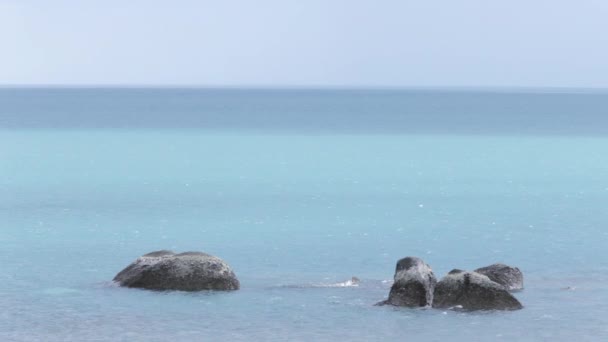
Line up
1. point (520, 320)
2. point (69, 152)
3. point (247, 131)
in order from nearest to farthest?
1. point (520, 320)
2. point (69, 152)
3. point (247, 131)

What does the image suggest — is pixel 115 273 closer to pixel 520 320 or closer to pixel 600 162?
pixel 520 320

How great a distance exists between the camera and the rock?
124 ft

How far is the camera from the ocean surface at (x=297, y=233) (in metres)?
33.8

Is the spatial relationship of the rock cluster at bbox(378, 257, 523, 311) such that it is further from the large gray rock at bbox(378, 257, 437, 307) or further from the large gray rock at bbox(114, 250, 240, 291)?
the large gray rock at bbox(114, 250, 240, 291)

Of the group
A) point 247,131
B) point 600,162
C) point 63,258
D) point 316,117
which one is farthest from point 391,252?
point 316,117

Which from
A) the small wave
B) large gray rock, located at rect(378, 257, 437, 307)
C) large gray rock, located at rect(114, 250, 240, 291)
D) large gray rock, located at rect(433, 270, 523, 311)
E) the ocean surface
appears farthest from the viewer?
the small wave

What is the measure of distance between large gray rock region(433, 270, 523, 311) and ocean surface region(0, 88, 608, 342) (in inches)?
21.7

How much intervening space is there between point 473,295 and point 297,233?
16.7 m

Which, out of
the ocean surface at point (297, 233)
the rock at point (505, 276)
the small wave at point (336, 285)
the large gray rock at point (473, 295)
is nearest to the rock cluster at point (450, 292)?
the large gray rock at point (473, 295)

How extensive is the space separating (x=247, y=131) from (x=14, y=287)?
101m

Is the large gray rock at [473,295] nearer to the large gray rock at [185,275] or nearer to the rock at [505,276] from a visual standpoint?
the rock at [505,276]

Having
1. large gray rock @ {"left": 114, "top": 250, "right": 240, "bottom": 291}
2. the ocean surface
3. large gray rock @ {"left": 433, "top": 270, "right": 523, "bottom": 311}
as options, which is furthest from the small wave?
large gray rock @ {"left": 433, "top": 270, "right": 523, "bottom": 311}

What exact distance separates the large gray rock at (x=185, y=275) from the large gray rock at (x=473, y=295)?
704cm

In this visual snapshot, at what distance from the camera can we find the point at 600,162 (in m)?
91.8
